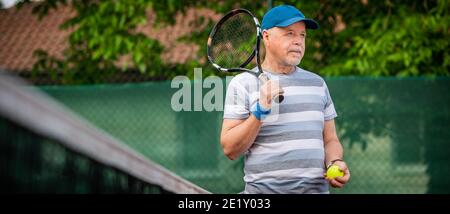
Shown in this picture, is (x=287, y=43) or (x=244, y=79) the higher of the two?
(x=287, y=43)

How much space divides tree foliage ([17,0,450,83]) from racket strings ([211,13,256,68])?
261cm

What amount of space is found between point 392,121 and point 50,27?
389 centimetres

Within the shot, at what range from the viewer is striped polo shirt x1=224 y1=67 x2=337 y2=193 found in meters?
2.54

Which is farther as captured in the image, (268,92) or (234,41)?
(234,41)

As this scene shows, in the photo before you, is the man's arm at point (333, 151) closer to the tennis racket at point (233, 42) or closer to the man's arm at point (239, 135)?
the man's arm at point (239, 135)

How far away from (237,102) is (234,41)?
780 mm

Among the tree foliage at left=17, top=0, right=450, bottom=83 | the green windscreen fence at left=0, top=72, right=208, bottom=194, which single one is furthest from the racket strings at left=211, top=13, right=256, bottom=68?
the tree foliage at left=17, top=0, right=450, bottom=83

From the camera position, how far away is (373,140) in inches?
230

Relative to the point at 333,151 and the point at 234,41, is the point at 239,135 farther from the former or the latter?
the point at 234,41

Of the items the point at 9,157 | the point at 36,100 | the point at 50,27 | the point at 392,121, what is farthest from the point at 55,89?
the point at 36,100

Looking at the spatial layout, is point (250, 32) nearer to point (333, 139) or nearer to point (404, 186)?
point (333, 139)

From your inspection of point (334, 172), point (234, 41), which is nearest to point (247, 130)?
point (334, 172)
